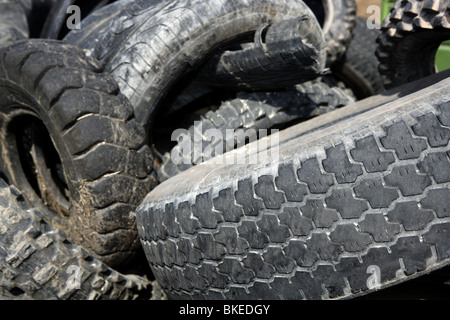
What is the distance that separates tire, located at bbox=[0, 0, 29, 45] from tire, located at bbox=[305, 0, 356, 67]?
151cm

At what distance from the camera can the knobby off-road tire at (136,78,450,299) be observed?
3.09 feet

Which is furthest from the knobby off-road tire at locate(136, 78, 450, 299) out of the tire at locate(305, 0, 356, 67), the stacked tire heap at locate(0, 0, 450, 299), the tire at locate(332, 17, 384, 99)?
the tire at locate(332, 17, 384, 99)

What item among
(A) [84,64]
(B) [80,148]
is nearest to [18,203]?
(B) [80,148]

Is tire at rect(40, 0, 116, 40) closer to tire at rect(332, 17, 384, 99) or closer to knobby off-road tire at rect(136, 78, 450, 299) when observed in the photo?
tire at rect(332, 17, 384, 99)

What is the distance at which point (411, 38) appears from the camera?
161 centimetres

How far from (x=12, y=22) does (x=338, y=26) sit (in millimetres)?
1621

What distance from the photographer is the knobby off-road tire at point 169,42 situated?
1.61m

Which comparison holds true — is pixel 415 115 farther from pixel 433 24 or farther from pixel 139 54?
pixel 139 54

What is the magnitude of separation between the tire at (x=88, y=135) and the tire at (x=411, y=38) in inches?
38.4

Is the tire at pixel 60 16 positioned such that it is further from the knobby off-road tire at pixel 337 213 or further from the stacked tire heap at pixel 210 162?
the knobby off-road tire at pixel 337 213

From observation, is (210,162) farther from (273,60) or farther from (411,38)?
(411,38)

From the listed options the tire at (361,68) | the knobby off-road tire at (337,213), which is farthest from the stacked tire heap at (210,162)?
A: the tire at (361,68)

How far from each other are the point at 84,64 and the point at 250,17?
0.64 meters
